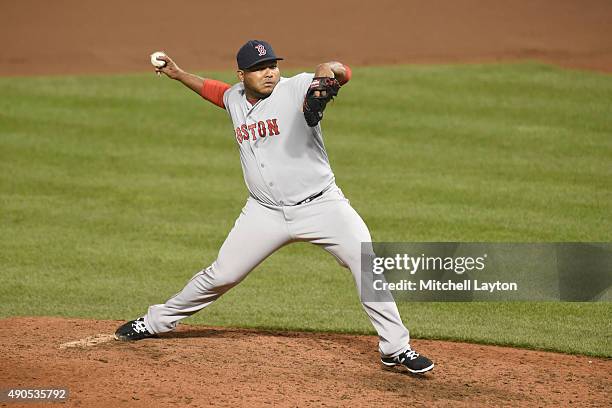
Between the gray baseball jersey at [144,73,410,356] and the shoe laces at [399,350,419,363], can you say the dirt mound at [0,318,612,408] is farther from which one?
the gray baseball jersey at [144,73,410,356]

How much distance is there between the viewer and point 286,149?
5.97m

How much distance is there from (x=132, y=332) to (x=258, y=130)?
170cm

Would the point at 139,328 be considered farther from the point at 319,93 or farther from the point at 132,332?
the point at 319,93

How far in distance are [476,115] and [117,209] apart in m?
5.25

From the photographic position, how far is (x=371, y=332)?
739 centimetres

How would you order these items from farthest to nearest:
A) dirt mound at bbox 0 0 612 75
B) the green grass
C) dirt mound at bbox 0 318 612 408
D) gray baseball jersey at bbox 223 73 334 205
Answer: dirt mound at bbox 0 0 612 75, the green grass, gray baseball jersey at bbox 223 73 334 205, dirt mound at bbox 0 318 612 408

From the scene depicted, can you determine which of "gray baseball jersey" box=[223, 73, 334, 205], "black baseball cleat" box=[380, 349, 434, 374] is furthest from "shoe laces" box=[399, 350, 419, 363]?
"gray baseball jersey" box=[223, 73, 334, 205]

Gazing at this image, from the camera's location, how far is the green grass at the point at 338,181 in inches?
315

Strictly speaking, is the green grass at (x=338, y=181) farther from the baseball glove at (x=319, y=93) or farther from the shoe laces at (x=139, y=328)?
the baseball glove at (x=319, y=93)

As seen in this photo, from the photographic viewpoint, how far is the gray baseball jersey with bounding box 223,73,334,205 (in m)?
5.95

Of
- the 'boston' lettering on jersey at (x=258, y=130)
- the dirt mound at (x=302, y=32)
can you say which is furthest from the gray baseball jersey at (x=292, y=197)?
the dirt mound at (x=302, y=32)

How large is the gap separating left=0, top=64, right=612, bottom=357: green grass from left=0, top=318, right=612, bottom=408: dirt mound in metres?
0.53

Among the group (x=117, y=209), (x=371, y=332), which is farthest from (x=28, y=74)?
(x=371, y=332)

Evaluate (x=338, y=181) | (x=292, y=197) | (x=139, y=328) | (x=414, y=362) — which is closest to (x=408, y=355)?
(x=414, y=362)
